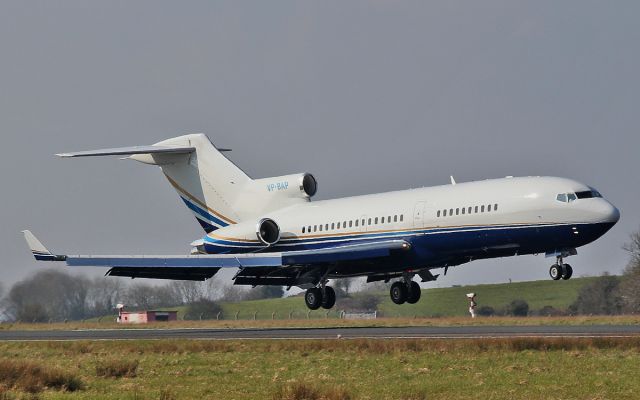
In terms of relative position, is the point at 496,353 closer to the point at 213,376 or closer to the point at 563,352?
the point at 563,352

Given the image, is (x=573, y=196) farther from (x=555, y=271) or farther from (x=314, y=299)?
(x=314, y=299)

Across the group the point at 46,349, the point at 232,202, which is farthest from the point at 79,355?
the point at 232,202

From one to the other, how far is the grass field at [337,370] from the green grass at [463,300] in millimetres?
34640

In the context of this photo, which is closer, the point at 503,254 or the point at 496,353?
the point at 496,353

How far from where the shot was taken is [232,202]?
51250 mm

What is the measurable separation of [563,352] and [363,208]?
19382 mm

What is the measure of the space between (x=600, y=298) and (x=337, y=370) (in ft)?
146

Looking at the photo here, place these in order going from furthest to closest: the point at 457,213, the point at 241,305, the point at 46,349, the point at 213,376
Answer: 1. the point at 241,305
2. the point at 457,213
3. the point at 46,349
4. the point at 213,376

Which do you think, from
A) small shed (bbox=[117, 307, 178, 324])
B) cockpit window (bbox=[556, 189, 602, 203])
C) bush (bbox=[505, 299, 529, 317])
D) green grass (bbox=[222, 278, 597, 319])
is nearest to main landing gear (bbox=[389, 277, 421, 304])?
cockpit window (bbox=[556, 189, 602, 203])

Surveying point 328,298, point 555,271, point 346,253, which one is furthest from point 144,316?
point 555,271

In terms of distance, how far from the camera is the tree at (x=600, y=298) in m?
64.8

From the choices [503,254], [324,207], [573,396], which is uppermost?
[324,207]

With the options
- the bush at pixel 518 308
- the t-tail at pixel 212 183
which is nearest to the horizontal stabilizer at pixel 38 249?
the t-tail at pixel 212 183

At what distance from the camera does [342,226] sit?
1797 inches
